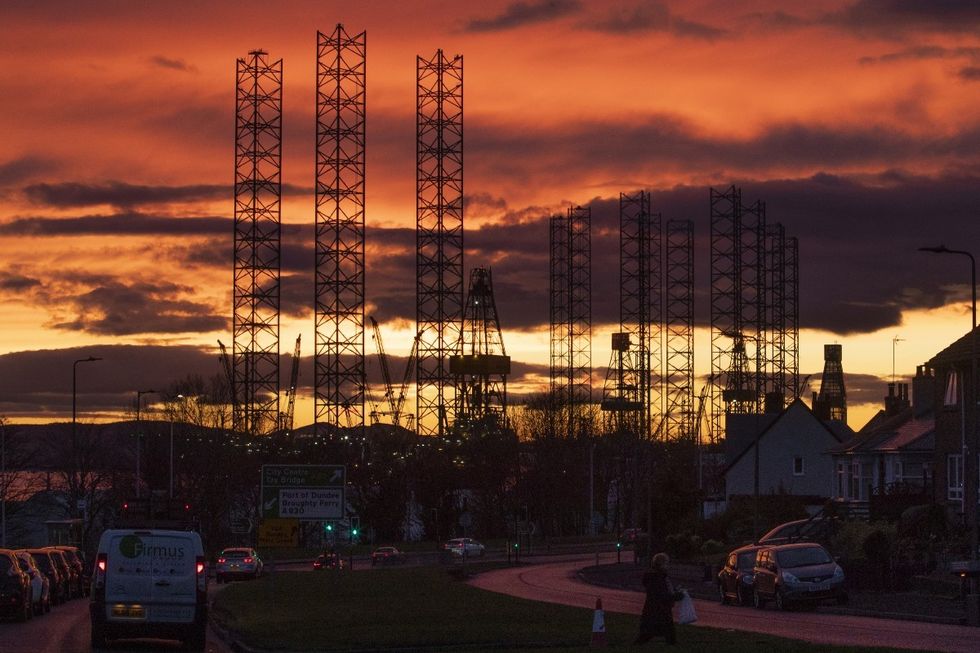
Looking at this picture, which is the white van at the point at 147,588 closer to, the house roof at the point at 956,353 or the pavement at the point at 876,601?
the pavement at the point at 876,601

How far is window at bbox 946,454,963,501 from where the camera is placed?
6253cm

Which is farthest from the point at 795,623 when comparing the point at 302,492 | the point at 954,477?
the point at 954,477

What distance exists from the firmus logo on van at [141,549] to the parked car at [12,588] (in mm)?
9489

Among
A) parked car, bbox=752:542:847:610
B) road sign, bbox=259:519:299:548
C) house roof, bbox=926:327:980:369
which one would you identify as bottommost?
parked car, bbox=752:542:847:610

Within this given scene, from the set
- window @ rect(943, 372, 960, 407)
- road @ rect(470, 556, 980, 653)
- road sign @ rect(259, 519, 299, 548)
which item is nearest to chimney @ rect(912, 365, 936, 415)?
window @ rect(943, 372, 960, 407)

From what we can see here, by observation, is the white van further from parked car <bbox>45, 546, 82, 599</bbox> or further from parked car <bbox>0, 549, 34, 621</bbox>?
parked car <bbox>45, 546, 82, 599</bbox>

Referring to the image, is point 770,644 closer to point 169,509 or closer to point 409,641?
point 409,641

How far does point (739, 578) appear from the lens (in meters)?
46.5

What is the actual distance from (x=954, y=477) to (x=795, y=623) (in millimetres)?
29320

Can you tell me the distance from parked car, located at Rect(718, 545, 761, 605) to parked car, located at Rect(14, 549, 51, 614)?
64.7 ft

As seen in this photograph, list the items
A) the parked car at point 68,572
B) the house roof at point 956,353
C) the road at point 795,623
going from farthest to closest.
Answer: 1. the house roof at point 956,353
2. the parked car at point 68,572
3. the road at point 795,623

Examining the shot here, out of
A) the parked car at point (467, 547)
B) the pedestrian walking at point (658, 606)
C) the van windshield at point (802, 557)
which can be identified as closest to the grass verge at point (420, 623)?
the pedestrian walking at point (658, 606)

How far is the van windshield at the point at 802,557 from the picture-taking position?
43.1 metres

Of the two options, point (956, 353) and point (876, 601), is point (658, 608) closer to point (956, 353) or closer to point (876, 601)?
point (876, 601)
